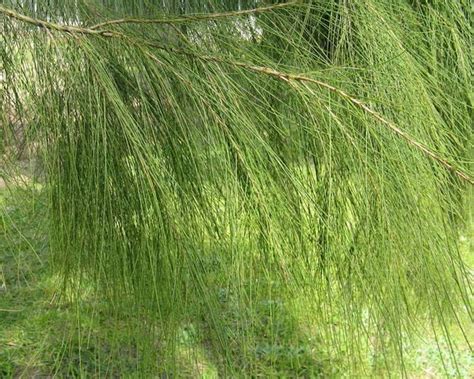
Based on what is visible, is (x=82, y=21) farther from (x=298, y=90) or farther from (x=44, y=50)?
(x=298, y=90)

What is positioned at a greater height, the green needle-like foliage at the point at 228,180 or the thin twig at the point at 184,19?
the thin twig at the point at 184,19

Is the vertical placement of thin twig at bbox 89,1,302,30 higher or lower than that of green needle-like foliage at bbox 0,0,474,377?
higher

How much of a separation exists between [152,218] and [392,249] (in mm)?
313

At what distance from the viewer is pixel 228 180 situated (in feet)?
2.44

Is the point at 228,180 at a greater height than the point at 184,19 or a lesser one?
lesser

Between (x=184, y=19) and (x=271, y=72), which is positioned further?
(x=184, y=19)

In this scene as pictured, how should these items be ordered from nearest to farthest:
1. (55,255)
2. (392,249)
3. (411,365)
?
(392,249) < (55,255) < (411,365)

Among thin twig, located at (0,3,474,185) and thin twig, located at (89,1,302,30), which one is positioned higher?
thin twig, located at (89,1,302,30)

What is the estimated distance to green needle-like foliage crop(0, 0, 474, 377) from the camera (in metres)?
Result: 0.70

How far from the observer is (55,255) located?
82 cm

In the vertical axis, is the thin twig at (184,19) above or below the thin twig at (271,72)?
above

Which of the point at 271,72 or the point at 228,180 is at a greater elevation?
the point at 271,72

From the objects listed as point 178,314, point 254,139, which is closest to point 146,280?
point 178,314

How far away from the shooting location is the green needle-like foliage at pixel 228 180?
70 centimetres
